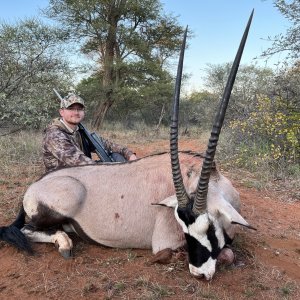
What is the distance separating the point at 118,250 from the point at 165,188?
2.20 feet

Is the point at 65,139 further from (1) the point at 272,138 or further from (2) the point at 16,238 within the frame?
(1) the point at 272,138

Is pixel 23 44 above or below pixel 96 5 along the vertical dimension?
below

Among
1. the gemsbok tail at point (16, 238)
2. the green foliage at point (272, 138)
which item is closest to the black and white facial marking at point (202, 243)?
the gemsbok tail at point (16, 238)

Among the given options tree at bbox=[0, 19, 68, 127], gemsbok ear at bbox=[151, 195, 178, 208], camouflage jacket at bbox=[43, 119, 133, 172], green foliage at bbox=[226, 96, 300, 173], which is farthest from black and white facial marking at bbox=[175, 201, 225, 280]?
tree at bbox=[0, 19, 68, 127]

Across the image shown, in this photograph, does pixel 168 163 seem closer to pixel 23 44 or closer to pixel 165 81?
pixel 23 44

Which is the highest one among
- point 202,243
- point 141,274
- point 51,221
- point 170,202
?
point 170,202

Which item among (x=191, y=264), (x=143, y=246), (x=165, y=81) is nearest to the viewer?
(x=191, y=264)

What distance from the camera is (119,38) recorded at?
1916 cm

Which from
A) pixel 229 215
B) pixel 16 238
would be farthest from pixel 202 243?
pixel 16 238

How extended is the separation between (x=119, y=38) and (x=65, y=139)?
15.6 m

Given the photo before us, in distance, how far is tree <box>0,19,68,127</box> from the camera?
30.0 ft

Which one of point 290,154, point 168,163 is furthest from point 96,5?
point 168,163

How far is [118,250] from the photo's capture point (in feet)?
11.6

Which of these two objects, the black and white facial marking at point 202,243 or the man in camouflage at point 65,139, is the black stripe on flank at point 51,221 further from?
the black and white facial marking at point 202,243
